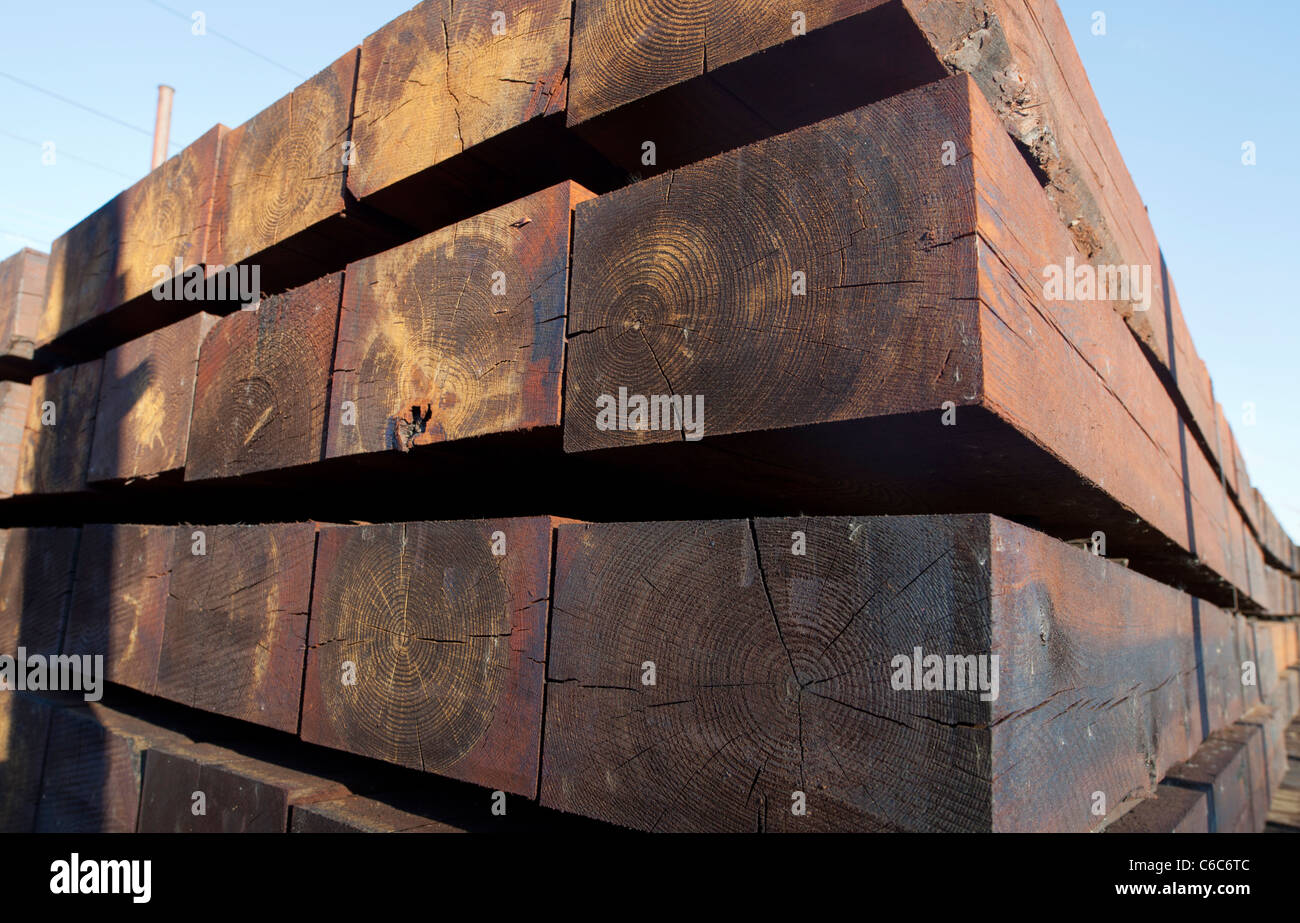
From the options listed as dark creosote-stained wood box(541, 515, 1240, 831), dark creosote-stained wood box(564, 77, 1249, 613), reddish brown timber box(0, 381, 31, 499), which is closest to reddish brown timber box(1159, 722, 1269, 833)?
dark creosote-stained wood box(541, 515, 1240, 831)

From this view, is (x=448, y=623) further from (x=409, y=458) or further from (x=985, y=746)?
(x=985, y=746)

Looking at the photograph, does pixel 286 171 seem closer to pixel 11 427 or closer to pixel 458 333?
pixel 458 333

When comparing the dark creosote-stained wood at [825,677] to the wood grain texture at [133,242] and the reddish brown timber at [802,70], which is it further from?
the wood grain texture at [133,242]

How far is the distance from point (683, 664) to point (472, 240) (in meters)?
1.16

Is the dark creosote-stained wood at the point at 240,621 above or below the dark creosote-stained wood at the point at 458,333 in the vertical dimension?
below

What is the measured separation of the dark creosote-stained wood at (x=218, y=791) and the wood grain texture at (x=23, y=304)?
110 inches

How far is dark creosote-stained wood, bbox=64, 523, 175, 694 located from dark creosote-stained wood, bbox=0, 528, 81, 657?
95 millimetres

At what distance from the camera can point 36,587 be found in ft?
11.7

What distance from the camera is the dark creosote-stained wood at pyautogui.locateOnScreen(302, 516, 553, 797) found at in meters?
1.73

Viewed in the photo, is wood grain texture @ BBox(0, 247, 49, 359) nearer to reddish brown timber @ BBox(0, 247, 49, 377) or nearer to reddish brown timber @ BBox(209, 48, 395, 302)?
reddish brown timber @ BBox(0, 247, 49, 377)

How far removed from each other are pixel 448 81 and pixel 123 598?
2.16 meters

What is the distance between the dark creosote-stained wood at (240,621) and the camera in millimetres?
2305

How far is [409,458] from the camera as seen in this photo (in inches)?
84.3

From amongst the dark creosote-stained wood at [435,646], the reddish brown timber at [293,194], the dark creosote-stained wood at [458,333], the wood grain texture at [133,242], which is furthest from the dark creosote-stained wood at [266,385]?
the wood grain texture at [133,242]
